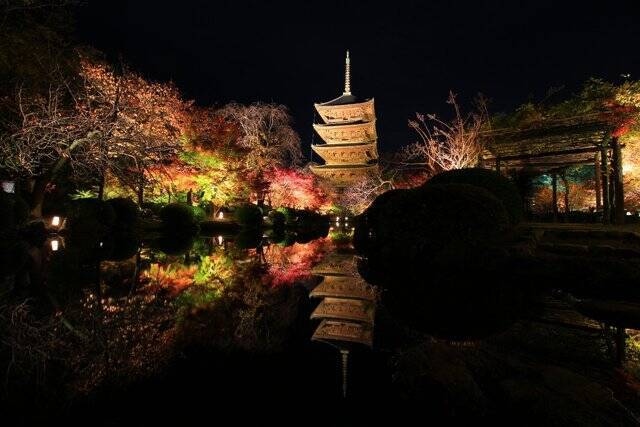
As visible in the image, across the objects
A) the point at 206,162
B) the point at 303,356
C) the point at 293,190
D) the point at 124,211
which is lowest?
the point at 303,356

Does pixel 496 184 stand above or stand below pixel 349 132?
below

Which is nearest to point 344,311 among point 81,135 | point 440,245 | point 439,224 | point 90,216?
point 440,245

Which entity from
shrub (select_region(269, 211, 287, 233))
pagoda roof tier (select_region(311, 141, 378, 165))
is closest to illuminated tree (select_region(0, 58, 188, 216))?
shrub (select_region(269, 211, 287, 233))

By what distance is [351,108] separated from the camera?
35.2 meters

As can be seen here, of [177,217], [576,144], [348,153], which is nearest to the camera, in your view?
[576,144]

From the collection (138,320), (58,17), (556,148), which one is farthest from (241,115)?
(138,320)

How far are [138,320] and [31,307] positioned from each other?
1.52 m

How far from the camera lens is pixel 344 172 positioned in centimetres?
3488

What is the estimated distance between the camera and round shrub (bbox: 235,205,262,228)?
22.6 m

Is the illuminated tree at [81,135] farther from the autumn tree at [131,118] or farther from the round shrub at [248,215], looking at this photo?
the round shrub at [248,215]

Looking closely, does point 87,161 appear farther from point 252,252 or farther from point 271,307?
point 271,307

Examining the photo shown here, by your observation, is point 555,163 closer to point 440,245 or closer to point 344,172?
point 440,245

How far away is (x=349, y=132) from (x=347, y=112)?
2.18m

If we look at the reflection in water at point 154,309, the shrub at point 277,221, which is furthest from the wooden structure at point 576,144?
the shrub at point 277,221
